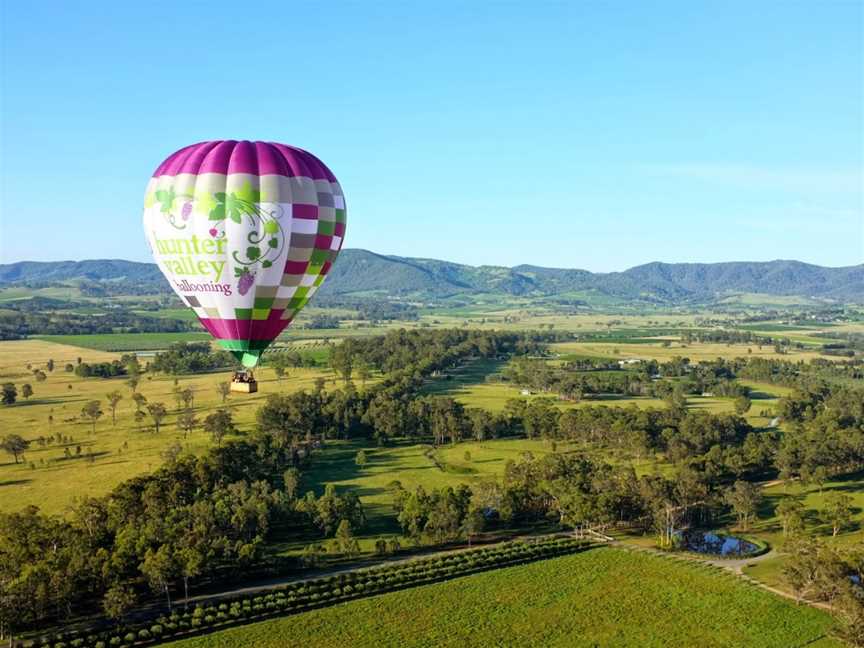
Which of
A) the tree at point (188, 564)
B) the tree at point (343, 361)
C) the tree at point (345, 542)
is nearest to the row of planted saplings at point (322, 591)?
the tree at point (188, 564)

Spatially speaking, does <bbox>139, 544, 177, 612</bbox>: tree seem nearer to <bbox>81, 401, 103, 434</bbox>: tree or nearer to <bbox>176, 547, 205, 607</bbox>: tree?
<bbox>176, 547, 205, 607</bbox>: tree

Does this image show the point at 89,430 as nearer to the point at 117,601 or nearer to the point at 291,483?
the point at 291,483

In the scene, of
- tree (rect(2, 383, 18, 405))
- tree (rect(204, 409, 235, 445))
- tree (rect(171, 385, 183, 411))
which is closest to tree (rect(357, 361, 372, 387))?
tree (rect(171, 385, 183, 411))

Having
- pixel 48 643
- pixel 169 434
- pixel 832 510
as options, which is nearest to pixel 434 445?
pixel 169 434

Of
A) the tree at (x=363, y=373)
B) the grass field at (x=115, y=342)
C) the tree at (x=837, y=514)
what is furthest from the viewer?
the grass field at (x=115, y=342)

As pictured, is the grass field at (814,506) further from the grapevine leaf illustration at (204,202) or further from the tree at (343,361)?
the tree at (343,361)
